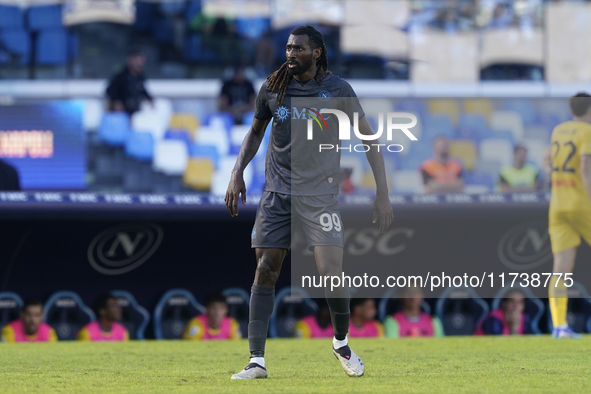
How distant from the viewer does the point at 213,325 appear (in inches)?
334

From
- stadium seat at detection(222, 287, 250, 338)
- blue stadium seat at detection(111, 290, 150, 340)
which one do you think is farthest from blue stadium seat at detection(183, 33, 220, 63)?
blue stadium seat at detection(111, 290, 150, 340)

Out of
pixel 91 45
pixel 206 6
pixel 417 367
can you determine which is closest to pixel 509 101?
pixel 206 6

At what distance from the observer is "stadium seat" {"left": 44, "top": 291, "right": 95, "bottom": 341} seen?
8.25 metres

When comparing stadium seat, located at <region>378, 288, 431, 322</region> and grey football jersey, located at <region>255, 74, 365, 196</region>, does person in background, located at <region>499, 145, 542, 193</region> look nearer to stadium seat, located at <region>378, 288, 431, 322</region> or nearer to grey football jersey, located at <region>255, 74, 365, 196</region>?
stadium seat, located at <region>378, 288, 431, 322</region>

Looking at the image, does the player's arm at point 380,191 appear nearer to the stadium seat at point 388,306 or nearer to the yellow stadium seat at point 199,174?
the stadium seat at point 388,306

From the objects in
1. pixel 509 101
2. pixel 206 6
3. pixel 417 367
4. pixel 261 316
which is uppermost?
pixel 206 6

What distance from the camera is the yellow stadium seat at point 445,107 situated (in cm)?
1142

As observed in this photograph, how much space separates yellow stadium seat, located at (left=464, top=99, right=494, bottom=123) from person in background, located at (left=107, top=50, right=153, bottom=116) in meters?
4.19

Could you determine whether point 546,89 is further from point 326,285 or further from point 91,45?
point 326,285

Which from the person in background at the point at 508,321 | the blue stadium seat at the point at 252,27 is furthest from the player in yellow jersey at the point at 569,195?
the blue stadium seat at the point at 252,27

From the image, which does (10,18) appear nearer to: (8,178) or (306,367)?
(8,178)

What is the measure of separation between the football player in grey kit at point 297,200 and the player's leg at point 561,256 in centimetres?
308

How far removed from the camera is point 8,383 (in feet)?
14.6

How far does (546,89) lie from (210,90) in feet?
16.2
